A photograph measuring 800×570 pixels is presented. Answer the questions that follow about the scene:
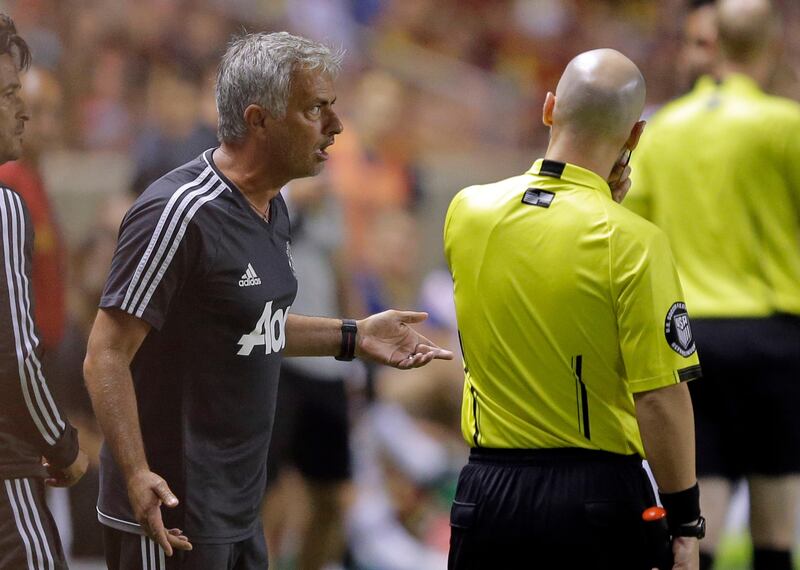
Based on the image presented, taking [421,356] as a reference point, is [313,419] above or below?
below

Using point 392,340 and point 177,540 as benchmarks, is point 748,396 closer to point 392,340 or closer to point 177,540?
point 392,340

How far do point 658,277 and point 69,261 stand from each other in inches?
181

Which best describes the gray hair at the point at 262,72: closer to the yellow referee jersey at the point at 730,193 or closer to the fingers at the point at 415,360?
the fingers at the point at 415,360

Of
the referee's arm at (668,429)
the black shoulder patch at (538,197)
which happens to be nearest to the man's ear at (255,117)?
the black shoulder patch at (538,197)

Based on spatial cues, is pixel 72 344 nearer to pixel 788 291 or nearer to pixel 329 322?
pixel 329 322

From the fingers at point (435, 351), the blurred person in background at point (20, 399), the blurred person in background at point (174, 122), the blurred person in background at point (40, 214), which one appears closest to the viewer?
the blurred person in background at point (20, 399)

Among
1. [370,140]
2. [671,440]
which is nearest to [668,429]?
[671,440]

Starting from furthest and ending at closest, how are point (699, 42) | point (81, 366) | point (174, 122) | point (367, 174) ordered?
point (367, 174) < point (174, 122) < point (81, 366) < point (699, 42)

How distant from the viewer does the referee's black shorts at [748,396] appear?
422 centimetres

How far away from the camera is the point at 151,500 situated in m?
2.76

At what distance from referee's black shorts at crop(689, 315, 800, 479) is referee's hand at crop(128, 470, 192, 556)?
2105mm

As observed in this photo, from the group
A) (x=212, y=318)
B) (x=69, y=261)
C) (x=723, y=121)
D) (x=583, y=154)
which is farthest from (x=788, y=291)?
(x=69, y=261)

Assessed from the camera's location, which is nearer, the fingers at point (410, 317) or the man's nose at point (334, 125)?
the man's nose at point (334, 125)

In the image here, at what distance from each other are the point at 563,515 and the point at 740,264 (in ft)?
5.29
